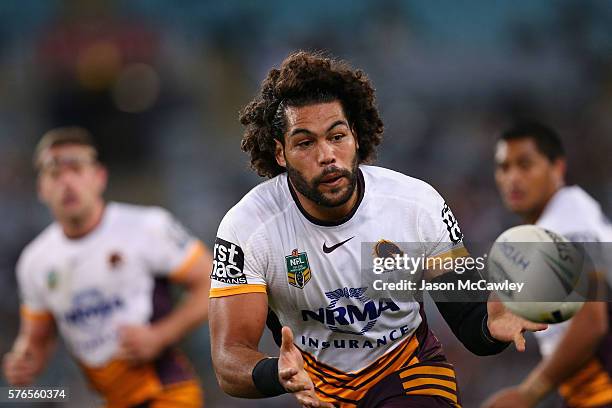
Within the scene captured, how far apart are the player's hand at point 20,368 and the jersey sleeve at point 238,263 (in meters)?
3.17

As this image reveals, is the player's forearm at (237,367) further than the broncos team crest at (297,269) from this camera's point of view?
No

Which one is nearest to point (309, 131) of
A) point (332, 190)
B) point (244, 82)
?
point (332, 190)

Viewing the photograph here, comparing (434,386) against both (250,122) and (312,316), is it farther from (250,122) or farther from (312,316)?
(250,122)

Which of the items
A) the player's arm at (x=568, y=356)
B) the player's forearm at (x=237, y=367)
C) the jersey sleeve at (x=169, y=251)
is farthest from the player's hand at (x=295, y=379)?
the jersey sleeve at (x=169, y=251)

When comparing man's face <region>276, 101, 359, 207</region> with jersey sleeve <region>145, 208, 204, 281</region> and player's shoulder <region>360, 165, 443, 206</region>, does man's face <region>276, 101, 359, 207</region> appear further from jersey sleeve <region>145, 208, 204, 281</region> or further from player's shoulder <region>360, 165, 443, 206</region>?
jersey sleeve <region>145, 208, 204, 281</region>

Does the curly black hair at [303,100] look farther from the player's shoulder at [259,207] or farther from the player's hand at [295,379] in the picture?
the player's hand at [295,379]

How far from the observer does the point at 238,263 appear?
437 centimetres

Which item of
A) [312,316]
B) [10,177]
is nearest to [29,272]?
[312,316]

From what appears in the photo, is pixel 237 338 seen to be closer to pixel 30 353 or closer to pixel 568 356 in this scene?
pixel 568 356

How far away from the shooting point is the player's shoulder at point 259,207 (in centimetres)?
446

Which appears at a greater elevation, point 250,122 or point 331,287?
point 250,122

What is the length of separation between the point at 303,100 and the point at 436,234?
88cm

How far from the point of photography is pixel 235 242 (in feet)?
14.5

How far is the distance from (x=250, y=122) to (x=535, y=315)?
1.79 metres
